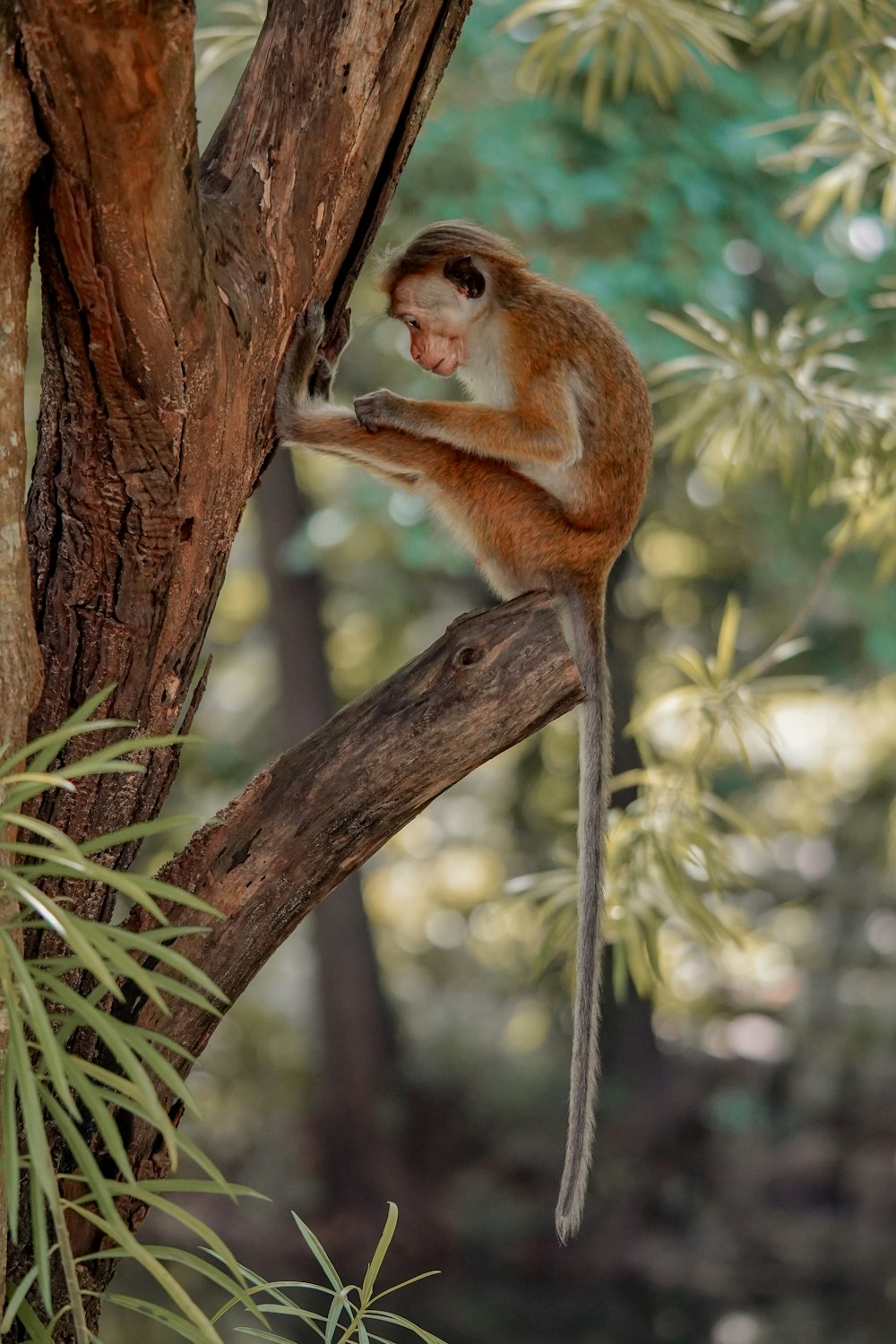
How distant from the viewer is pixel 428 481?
123 inches

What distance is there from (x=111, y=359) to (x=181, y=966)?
897mm

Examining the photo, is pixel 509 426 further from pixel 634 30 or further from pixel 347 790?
pixel 634 30

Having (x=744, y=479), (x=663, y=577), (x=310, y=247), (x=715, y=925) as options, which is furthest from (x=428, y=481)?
(x=663, y=577)

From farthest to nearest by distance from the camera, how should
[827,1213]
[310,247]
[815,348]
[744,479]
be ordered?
1. [827,1213]
2. [744,479]
3. [815,348]
4. [310,247]

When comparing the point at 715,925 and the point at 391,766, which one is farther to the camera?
the point at 715,925

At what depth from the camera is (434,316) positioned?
3115 mm

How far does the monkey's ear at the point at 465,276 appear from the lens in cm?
312

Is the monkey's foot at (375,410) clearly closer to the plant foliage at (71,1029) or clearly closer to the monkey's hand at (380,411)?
the monkey's hand at (380,411)

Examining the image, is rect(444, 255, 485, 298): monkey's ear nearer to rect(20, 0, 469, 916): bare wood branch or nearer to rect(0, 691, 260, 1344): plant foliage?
rect(20, 0, 469, 916): bare wood branch

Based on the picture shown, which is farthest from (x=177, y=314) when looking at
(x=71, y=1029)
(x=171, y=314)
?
(x=71, y=1029)

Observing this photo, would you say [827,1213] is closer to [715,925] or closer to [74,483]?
[715,925]

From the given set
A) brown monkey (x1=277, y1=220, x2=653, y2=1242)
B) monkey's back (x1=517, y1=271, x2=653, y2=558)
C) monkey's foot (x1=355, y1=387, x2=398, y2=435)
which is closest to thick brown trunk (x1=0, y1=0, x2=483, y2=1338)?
monkey's foot (x1=355, y1=387, x2=398, y2=435)

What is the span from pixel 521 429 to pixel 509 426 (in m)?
0.03

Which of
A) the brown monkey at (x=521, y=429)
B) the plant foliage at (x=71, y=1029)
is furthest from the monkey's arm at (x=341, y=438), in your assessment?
the plant foliage at (x=71, y=1029)
